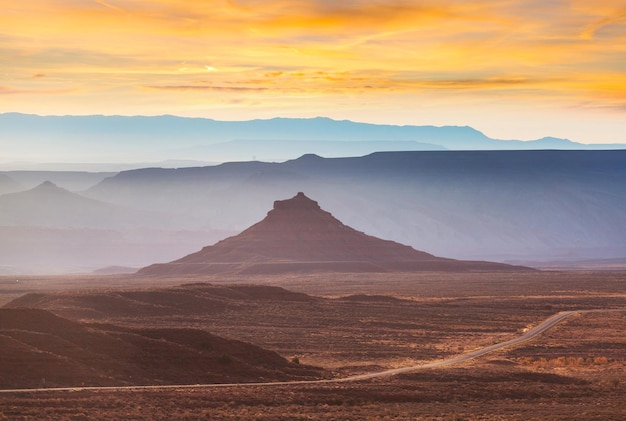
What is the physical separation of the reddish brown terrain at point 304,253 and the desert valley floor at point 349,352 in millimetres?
39566

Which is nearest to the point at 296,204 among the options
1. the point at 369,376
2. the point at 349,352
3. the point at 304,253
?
the point at 304,253

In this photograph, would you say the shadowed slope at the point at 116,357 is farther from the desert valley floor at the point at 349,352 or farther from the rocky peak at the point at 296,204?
the rocky peak at the point at 296,204

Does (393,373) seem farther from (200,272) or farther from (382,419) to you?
(200,272)

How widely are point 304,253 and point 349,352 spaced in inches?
4226

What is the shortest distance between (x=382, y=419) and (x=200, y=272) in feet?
397

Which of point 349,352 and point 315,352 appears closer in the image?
point 349,352

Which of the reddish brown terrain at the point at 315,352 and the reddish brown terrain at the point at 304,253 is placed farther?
the reddish brown terrain at the point at 304,253

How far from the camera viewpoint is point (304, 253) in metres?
164

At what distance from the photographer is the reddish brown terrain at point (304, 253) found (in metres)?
155

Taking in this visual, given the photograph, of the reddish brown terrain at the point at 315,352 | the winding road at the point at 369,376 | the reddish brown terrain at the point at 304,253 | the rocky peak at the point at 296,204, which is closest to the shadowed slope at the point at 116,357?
the reddish brown terrain at the point at 315,352

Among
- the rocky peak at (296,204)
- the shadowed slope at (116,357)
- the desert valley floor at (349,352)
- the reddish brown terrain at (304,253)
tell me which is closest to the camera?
the desert valley floor at (349,352)

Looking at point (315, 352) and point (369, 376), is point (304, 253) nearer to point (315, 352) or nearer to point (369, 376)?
point (315, 352)

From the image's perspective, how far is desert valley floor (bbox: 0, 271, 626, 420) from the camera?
1329 inches

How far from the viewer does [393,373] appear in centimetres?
4516
